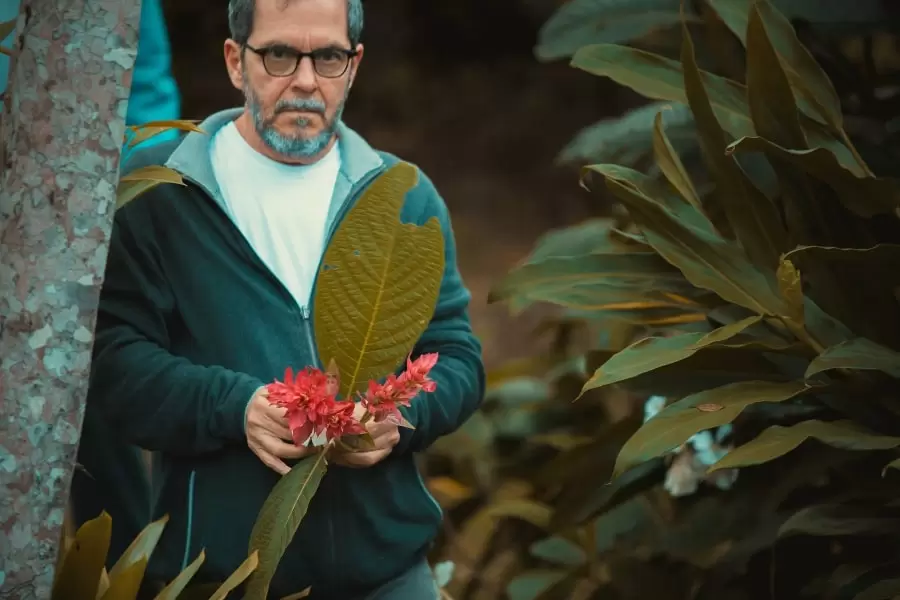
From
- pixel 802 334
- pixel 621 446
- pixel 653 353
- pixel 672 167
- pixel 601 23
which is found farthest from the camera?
pixel 601 23

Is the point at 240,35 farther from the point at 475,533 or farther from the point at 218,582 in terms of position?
the point at 475,533

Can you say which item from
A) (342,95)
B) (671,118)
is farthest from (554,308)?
(342,95)

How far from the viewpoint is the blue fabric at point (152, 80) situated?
222 cm

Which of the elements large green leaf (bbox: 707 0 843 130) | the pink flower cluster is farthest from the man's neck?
large green leaf (bbox: 707 0 843 130)

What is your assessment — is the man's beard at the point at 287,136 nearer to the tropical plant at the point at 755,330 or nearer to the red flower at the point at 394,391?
the red flower at the point at 394,391

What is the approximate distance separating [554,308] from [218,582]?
4397mm

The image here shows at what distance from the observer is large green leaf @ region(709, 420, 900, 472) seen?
208 cm

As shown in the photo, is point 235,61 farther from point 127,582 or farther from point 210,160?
point 127,582

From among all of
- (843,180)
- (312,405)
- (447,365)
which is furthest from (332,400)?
(843,180)

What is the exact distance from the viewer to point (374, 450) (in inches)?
70.6

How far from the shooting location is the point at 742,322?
82.6 inches

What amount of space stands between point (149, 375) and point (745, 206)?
3.63 ft

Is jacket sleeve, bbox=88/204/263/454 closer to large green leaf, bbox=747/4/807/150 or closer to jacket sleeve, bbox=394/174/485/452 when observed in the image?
jacket sleeve, bbox=394/174/485/452

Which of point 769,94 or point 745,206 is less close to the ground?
point 769,94
